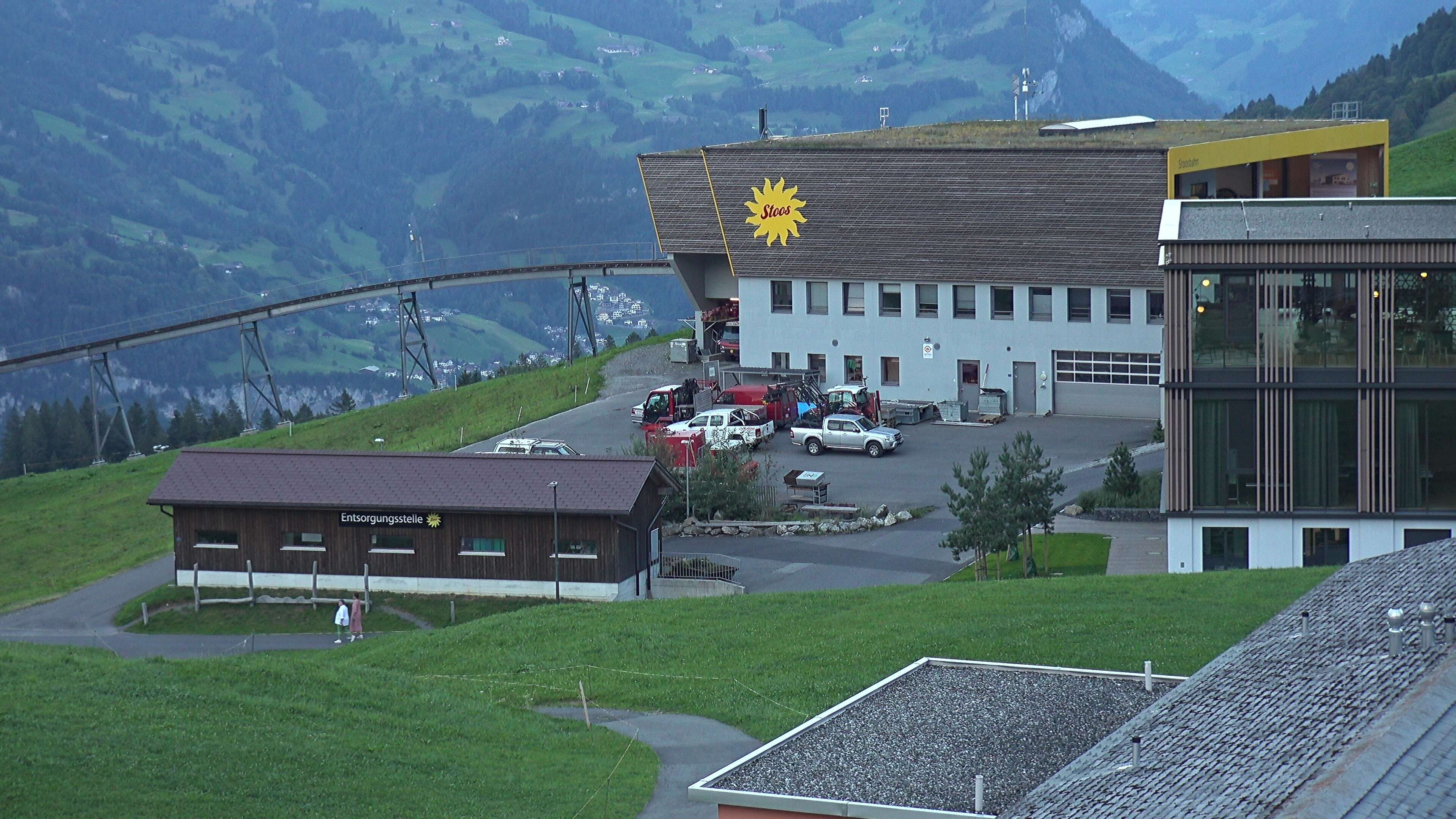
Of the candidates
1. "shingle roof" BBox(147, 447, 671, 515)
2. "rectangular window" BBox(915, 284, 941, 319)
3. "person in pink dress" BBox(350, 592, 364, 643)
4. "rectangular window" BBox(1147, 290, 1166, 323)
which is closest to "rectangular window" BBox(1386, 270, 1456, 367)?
"shingle roof" BBox(147, 447, 671, 515)

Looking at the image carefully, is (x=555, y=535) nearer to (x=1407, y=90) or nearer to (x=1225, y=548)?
(x=1225, y=548)

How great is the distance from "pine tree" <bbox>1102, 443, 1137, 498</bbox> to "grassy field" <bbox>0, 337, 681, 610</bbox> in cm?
2411

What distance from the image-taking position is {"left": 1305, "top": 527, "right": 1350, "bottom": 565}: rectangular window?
3669 centimetres

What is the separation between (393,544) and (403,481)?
5.58ft

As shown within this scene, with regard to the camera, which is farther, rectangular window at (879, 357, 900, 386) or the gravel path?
the gravel path

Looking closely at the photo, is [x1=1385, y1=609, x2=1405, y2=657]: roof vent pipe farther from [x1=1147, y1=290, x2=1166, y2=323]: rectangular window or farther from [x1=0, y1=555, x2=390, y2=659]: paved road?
[x1=1147, y1=290, x2=1166, y2=323]: rectangular window

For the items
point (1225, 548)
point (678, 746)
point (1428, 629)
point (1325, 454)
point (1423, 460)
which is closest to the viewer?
point (1428, 629)

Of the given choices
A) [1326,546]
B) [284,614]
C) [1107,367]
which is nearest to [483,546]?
[284,614]

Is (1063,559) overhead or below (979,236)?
below

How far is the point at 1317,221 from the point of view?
3831 centimetres

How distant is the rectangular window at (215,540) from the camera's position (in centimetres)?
4650

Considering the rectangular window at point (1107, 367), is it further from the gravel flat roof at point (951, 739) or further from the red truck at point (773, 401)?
the gravel flat roof at point (951, 739)

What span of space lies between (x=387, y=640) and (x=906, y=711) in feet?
64.1

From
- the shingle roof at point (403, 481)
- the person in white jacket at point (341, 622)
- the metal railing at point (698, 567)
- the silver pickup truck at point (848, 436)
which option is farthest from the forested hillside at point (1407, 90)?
the person in white jacket at point (341, 622)
